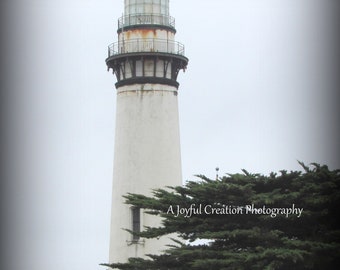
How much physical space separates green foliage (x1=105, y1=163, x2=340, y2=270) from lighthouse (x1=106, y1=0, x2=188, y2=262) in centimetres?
754

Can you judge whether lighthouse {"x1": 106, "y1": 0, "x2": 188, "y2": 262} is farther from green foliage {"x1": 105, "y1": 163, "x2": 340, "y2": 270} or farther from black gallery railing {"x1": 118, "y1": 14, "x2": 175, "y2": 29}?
green foliage {"x1": 105, "y1": 163, "x2": 340, "y2": 270}

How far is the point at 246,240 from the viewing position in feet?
105

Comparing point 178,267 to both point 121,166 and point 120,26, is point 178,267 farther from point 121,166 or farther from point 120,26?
point 120,26

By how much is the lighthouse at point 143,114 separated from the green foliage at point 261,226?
7.54m

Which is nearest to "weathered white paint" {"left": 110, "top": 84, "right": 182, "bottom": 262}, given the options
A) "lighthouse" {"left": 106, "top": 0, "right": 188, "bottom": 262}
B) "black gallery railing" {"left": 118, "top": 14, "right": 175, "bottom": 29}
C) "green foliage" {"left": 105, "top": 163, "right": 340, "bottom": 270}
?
"lighthouse" {"left": 106, "top": 0, "right": 188, "bottom": 262}

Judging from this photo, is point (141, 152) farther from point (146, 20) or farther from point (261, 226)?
point (261, 226)

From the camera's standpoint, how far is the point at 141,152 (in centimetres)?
4134

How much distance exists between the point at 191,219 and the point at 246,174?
190 centimetres

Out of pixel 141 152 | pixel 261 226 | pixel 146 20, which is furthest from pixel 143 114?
pixel 261 226

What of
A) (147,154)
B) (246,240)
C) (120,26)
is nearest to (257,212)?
(246,240)

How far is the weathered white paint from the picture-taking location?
135ft

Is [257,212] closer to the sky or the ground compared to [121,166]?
closer to the ground

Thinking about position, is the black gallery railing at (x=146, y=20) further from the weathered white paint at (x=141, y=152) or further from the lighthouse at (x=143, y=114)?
the weathered white paint at (x=141, y=152)

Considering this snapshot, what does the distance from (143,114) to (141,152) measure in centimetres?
128
